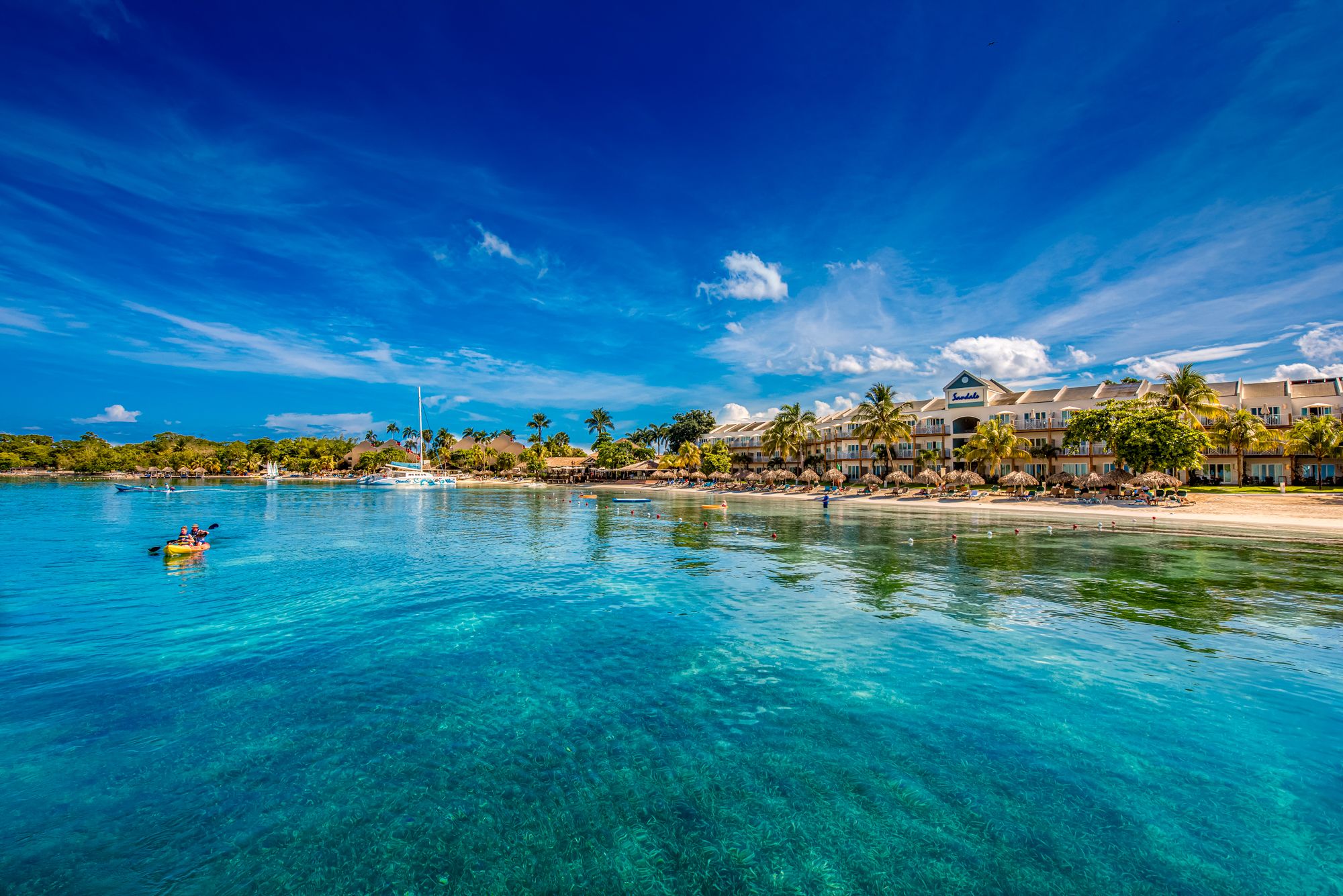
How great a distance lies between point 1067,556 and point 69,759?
113 ft

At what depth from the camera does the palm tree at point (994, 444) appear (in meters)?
61.5

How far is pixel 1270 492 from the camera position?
48750 millimetres

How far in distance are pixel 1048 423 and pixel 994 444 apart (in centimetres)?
1245

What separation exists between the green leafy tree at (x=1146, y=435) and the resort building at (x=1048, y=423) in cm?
1093

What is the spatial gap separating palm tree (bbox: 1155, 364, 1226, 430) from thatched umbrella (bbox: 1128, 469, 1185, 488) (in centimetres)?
884

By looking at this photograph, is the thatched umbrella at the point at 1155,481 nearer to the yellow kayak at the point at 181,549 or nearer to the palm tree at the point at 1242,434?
the palm tree at the point at 1242,434

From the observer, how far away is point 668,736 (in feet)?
30.8

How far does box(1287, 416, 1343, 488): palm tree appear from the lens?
47.1 meters

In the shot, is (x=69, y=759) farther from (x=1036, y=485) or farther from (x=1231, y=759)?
(x=1036, y=485)

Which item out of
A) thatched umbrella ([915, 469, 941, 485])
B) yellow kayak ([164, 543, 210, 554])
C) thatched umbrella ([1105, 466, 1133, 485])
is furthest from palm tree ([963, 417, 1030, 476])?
yellow kayak ([164, 543, 210, 554])

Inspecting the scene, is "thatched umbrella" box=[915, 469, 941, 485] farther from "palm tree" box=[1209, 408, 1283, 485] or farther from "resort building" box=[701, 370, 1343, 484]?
"palm tree" box=[1209, 408, 1283, 485]

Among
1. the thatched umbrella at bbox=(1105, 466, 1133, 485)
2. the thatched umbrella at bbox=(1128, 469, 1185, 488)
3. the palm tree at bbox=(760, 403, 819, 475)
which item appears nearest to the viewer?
the thatched umbrella at bbox=(1128, 469, 1185, 488)

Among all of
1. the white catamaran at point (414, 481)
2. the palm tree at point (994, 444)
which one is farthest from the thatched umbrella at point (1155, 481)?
the white catamaran at point (414, 481)

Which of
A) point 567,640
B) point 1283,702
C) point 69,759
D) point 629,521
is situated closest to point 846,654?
point 567,640
